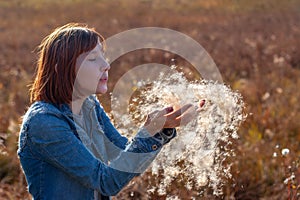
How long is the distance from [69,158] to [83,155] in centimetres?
5

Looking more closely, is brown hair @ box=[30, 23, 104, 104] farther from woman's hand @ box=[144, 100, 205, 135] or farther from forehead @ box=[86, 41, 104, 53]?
woman's hand @ box=[144, 100, 205, 135]

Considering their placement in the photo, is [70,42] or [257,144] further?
[257,144]

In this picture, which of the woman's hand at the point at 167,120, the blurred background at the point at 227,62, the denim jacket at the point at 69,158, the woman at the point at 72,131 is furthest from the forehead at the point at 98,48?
the blurred background at the point at 227,62

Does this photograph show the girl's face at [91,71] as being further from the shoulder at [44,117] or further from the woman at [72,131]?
the shoulder at [44,117]

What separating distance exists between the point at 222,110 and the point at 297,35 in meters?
8.47

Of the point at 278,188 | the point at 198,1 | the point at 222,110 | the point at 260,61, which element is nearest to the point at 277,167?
the point at 278,188

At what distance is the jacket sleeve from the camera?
200 cm

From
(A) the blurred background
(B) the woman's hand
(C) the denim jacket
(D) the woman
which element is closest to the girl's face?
(D) the woman

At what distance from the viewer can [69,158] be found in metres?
2.00

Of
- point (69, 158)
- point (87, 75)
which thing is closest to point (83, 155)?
point (69, 158)

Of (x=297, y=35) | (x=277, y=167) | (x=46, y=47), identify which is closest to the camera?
(x=46, y=47)

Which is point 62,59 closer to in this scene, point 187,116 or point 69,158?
point 69,158

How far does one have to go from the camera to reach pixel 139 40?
10.8m

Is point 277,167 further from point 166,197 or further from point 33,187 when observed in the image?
point 33,187
